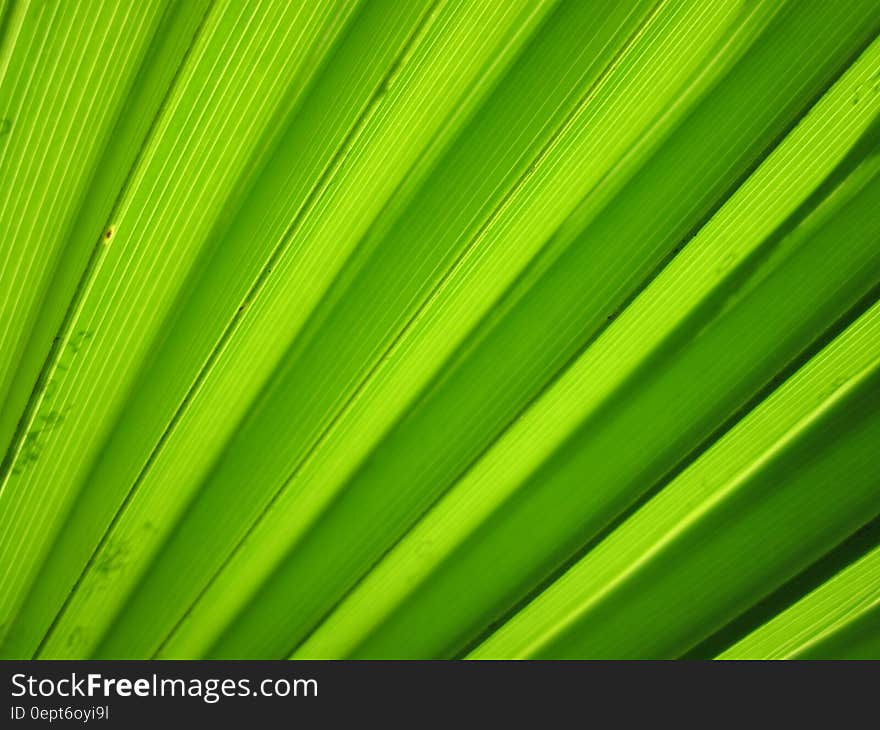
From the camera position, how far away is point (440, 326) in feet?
3.03

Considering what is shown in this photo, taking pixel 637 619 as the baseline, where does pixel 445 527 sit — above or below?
above

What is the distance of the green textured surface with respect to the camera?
2.47 ft

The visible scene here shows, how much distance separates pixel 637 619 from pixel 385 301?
72 cm

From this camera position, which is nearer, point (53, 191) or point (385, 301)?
point (53, 191)

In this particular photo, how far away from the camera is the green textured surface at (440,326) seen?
75cm

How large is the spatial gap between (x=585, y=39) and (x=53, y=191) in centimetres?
68

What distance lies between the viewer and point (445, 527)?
3.52 ft

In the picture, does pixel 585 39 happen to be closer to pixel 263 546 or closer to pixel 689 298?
pixel 689 298
